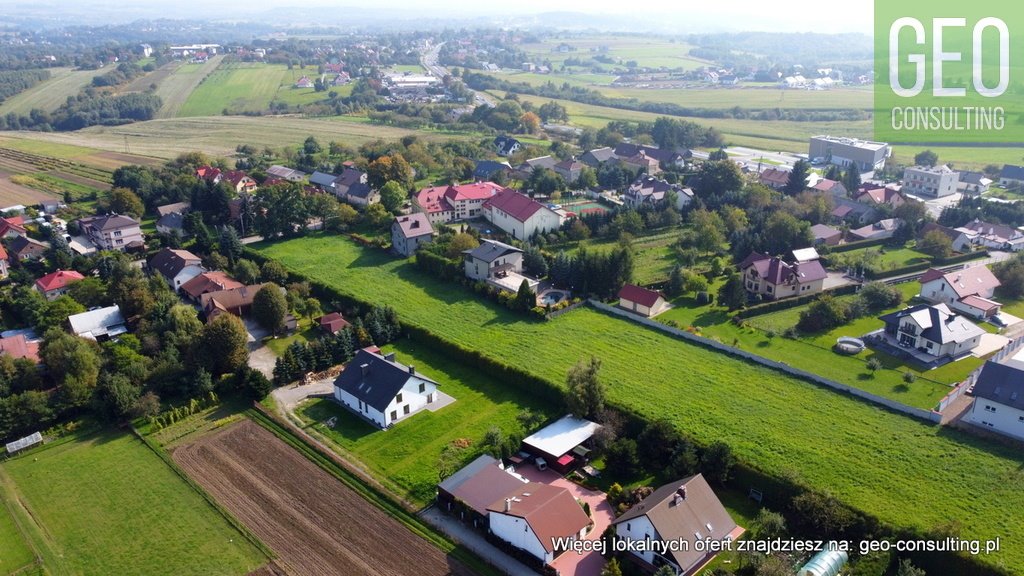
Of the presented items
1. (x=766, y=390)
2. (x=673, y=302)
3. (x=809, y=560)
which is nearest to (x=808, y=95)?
(x=673, y=302)

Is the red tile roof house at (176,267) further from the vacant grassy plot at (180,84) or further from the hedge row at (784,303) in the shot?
the vacant grassy plot at (180,84)

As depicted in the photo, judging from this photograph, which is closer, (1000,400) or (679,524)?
(679,524)

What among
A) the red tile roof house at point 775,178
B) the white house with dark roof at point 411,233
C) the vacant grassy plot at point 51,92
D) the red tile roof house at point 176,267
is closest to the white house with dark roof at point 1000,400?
the white house with dark roof at point 411,233

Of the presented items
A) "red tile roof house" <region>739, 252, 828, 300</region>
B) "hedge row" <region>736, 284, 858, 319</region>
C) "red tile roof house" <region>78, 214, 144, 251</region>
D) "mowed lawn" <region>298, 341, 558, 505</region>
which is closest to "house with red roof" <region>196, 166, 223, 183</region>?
"red tile roof house" <region>78, 214, 144, 251</region>

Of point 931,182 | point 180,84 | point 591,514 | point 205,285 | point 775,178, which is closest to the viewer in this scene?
point 591,514

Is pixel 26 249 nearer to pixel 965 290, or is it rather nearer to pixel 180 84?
pixel 965 290

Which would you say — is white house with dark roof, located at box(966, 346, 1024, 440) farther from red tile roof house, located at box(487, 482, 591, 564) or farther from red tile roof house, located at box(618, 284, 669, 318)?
red tile roof house, located at box(487, 482, 591, 564)
